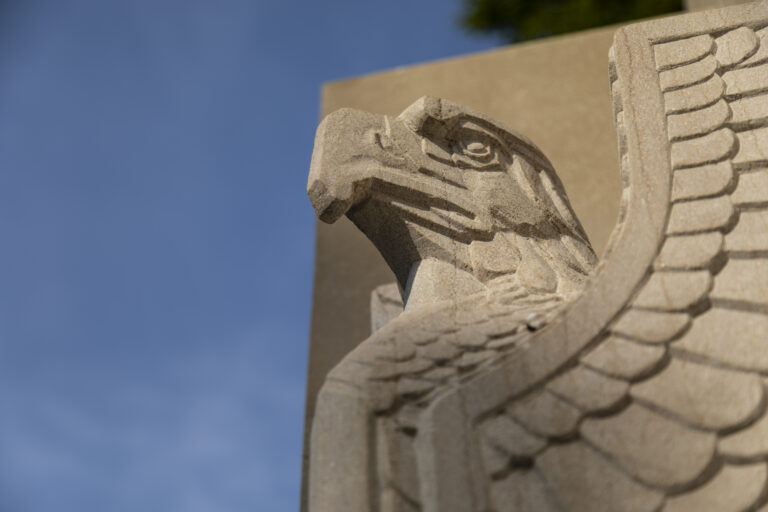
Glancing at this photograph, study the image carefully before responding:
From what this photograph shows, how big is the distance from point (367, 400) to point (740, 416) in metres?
0.77

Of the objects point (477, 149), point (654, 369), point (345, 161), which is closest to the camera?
point (654, 369)

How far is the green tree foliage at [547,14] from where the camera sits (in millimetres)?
8633

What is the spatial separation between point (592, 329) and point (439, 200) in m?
0.71

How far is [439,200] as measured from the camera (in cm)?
248

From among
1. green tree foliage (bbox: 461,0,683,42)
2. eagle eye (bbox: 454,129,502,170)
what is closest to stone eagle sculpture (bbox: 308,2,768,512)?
eagle eye (bbox: 454,129,502,170)

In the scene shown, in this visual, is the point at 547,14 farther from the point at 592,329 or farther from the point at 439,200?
the point at 592,329

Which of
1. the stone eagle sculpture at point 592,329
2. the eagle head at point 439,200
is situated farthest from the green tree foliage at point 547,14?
the stone eagle sculpture at point 592,329

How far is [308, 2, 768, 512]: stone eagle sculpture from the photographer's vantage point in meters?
1.75

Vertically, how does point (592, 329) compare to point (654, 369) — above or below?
above

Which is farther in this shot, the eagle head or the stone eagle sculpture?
the eagle head

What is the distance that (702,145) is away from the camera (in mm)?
2139

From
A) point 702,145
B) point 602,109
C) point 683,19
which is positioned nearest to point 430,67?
point 602,109

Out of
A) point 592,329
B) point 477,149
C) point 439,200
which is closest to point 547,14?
point 477,149

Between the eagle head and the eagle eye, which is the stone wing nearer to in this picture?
the eagle head
